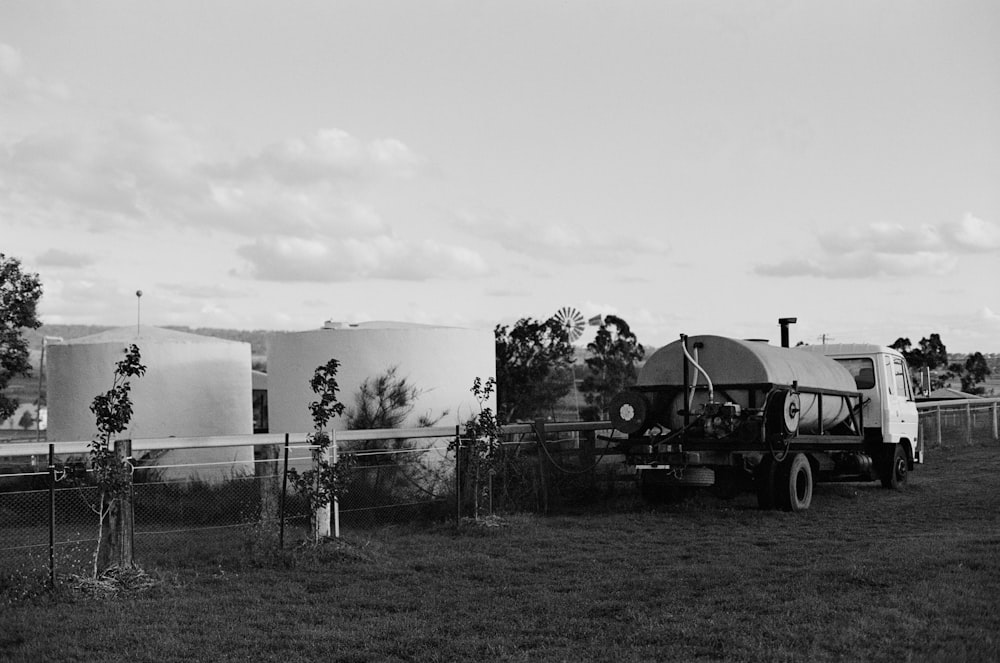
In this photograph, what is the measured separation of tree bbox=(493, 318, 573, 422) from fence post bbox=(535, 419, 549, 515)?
22.2 meters

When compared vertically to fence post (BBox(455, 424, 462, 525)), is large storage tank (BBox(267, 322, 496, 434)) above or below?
above

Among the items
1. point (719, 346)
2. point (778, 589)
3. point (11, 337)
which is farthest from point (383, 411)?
point (11, 337)

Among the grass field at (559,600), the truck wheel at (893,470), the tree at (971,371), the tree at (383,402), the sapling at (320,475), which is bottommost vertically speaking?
the grass field at (559,600)

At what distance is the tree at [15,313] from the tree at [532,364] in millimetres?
15991

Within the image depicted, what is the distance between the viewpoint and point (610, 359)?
47.5m

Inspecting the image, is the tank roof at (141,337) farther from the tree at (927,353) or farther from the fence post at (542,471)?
the tree at (927,353)

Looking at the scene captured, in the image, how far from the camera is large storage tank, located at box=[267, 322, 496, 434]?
2033 cm

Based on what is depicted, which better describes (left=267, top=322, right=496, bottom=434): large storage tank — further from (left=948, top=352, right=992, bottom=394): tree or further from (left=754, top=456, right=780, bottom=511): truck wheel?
(left=948, top=352, right=992, bottom=394): tree

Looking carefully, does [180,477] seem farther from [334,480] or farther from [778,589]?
[778,589]

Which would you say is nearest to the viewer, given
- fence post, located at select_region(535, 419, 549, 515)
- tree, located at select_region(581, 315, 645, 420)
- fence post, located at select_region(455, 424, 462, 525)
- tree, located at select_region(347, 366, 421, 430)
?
fence post, located at select_region(455, 424, 462, 525)

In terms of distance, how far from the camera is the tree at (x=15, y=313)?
29.6 m

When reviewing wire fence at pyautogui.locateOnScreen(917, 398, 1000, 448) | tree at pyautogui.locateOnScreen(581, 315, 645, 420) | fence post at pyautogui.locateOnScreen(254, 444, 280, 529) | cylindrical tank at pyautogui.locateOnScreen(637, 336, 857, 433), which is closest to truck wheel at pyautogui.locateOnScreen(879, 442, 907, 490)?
cylindrical tank at pyautogui.locateOnScreen(637, 336, 857, 433)

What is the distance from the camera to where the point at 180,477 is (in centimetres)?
1930

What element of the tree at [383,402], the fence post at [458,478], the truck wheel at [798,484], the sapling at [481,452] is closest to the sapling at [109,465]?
the fence post at [458,478]
